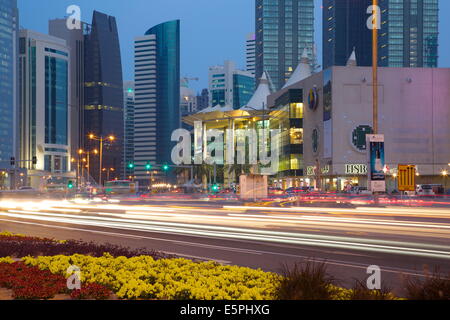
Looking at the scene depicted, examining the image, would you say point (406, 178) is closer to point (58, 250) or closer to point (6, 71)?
point (58, 250)

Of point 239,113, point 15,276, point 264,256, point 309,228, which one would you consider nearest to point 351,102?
point 239,113

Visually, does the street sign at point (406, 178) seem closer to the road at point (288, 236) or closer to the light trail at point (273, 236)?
the road at point (288, 236)

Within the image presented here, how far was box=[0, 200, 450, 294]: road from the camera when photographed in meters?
14.3

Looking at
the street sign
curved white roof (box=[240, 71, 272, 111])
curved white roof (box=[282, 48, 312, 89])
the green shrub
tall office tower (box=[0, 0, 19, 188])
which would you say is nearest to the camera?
the green shrub

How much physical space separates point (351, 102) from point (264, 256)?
90.8m

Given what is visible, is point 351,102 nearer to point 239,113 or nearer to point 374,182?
point 239,113

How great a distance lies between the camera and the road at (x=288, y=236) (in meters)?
14.3

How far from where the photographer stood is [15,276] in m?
9.66

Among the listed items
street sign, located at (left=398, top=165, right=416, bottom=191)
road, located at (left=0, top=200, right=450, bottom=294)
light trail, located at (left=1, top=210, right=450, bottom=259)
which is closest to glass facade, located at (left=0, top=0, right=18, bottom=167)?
road, located at (left=0, top=200, right=450, bottom=294)

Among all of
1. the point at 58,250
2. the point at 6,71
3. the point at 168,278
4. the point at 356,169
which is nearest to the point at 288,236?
the point at 58,250

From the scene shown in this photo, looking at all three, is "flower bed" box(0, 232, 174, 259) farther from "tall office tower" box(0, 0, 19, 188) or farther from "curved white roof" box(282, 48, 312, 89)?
"tall office tower" box(0, 0, 19, 188)

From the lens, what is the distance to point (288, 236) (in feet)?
65.4

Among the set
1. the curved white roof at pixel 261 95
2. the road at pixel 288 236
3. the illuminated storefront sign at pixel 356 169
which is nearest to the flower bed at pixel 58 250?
the road at pixel 288 236

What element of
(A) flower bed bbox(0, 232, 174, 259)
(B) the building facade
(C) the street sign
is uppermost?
(B) the building facade
